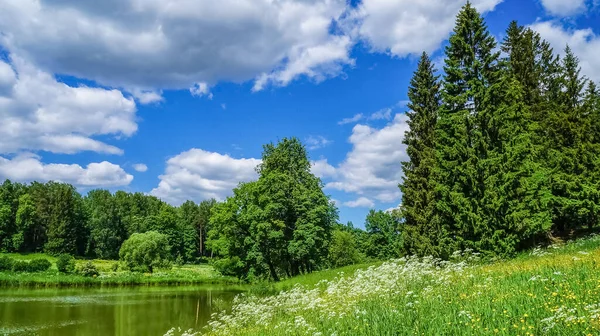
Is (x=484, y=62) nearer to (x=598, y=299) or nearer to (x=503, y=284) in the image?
(x=503, y=284)

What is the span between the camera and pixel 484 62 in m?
24.7

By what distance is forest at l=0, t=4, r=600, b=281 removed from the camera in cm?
2222

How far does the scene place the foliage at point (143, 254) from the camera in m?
66.2

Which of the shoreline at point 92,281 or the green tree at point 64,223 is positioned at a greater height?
the green tree at point 64,223

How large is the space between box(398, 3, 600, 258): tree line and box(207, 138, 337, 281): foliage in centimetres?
1724

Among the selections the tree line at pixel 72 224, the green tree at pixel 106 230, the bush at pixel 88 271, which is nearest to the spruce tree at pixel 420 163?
the bush at pixel 88 271

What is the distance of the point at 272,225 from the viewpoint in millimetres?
44688

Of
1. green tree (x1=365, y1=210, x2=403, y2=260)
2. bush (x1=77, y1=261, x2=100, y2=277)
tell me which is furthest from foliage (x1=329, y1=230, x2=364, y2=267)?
bush (x1=77, y1=261, x2=100, y2=277)

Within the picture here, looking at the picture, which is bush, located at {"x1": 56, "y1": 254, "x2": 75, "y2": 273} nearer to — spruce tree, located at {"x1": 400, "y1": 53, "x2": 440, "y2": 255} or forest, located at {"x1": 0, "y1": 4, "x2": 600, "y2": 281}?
forest, located at {"x1": 0, "y1": 4, "x2": 600, "y2": 281}

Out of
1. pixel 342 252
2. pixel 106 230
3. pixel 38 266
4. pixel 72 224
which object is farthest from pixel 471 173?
pixel 72 224

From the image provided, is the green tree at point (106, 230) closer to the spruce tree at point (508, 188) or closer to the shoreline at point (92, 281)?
the shoreline at point (92, 281)

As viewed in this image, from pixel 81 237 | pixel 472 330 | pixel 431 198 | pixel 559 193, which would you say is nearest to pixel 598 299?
pixel 472 330

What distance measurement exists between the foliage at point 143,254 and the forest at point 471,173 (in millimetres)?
25002

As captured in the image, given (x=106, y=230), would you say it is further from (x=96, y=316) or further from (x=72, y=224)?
(x=96, y=316)
